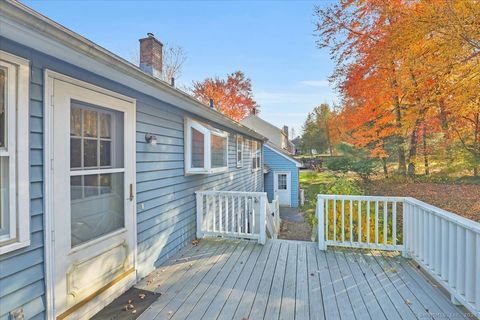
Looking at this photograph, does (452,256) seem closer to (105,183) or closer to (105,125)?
(105,183)

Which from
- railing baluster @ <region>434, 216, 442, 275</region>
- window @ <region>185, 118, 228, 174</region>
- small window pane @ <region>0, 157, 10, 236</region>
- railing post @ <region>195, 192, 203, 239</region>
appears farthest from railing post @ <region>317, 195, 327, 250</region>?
small window pane @ <region>0, 157, 10, 236</region>

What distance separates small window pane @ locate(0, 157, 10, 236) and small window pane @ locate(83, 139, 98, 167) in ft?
2.38

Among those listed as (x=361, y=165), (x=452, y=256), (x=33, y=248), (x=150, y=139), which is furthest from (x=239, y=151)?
(x=361, y=165)

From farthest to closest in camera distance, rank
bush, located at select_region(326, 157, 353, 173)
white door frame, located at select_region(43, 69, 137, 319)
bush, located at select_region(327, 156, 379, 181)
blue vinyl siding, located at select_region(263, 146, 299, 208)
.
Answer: bush, located at select_region(326, 157, 353, 173) < blue vinyl siding, located at select_region(263, 146, 299, 208) < bush, located at select_region(327, 156, 379, 181) < white door frame, located at select_region(43, 69, 137, 319)

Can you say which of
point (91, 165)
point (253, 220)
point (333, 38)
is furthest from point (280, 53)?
point (91, 165)

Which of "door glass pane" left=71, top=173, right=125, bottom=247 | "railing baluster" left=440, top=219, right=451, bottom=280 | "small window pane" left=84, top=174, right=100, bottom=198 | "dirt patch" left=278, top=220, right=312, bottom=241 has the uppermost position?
"small window pane" left=84, top=174, right=100, bottom=198

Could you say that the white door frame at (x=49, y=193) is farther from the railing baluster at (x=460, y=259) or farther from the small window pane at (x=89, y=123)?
the railing baluster at (x=460, y=259)

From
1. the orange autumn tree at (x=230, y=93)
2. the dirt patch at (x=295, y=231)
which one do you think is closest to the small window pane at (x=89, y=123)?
the dirt patch at (x=295, y=231)

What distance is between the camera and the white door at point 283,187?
14320mm

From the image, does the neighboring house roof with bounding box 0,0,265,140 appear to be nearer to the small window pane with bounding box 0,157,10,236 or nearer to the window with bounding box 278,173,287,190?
the small window pane with bounding box 0,157,10,236

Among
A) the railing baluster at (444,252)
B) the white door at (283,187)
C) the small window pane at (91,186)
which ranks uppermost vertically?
the small window pane at (91,186)

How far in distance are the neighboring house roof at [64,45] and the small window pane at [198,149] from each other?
1.51m

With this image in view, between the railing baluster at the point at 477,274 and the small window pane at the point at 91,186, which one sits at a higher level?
the small window pane at the point at 91,186

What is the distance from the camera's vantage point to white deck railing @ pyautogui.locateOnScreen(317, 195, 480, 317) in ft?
7.42
